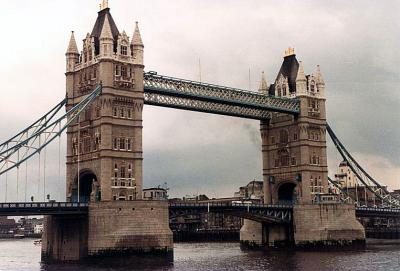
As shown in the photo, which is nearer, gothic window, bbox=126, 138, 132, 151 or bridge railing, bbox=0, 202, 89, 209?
bridge railing, bbox=0, 202, 89, 209

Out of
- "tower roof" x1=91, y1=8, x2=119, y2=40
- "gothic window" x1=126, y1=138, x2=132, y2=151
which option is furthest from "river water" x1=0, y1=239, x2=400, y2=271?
"tower roof" x1=91, y1=8, x2=119, y2=40

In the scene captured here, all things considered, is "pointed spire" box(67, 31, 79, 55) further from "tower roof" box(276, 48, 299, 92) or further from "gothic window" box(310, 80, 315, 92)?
"gothic window" box(310, 80, 315, 92)

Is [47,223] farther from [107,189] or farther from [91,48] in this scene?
[91,48]

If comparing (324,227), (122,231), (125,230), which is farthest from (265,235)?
(122,231)

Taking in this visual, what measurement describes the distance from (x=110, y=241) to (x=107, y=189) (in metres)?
10.1

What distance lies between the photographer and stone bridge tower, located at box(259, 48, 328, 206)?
135 meters

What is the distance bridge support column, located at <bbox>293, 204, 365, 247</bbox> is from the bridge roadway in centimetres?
299

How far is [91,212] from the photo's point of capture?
318 ft

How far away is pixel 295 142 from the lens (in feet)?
448

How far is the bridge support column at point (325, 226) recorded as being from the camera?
125938 millimetres

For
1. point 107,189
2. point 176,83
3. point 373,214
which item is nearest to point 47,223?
point 107,189

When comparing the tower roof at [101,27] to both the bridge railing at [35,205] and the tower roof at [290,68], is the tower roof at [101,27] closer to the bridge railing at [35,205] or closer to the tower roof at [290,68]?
the bridge railing at [35,205]

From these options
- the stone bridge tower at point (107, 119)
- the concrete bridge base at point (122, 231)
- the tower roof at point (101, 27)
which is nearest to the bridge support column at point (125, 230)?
the concrete bridge base at point (122, 231)

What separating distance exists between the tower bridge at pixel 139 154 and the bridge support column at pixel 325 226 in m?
0.19
